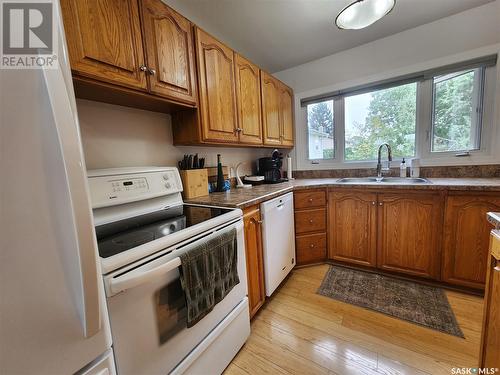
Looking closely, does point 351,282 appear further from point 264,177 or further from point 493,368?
point 264,177

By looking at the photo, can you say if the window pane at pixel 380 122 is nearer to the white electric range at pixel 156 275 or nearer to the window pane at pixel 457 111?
the window pane at pixel 457 111

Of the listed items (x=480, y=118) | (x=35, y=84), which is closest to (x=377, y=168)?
(x=480, y=118)

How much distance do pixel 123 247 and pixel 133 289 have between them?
0.15 m

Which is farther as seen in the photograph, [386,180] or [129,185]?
[386,180]

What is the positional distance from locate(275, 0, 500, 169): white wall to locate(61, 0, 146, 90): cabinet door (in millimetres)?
2033

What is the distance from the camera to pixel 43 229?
452mm

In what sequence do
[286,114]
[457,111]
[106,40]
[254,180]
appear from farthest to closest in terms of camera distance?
[286,114] < [254,180] < [457,111] < [106,40]

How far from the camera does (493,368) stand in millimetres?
749

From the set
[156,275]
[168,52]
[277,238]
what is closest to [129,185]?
[156,275]

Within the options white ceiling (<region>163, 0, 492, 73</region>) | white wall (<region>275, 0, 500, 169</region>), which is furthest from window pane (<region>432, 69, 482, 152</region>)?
white ceiling (<region>163, 0, 492, 73</region>)

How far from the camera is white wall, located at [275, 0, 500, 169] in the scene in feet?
5.73

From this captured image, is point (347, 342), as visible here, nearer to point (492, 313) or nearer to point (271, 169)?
point (492, 313)

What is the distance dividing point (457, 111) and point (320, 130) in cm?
127

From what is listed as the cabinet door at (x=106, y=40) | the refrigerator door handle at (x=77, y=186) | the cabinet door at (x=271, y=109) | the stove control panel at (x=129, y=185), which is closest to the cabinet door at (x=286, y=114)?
the cabinet door at (x=271, y=109)
